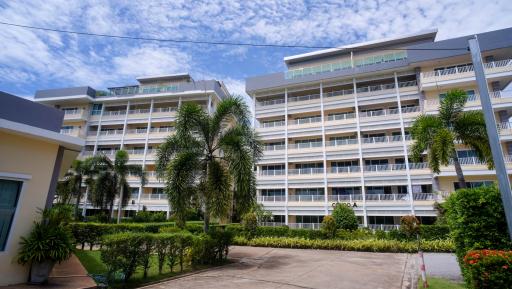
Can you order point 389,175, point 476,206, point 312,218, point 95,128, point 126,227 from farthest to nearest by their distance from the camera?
1. point 95,128
2. point 312,218
3. point 389,175
4. point 126,227
5. point 476,206

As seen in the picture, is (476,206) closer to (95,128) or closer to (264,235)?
(264,235)

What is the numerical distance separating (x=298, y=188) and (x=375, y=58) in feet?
53.2

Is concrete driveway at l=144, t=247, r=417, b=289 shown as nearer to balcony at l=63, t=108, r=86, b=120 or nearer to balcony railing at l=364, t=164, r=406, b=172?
balcony railing at l=364, t=164, r=406, b=172

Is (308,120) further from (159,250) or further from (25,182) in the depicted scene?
(25,182)

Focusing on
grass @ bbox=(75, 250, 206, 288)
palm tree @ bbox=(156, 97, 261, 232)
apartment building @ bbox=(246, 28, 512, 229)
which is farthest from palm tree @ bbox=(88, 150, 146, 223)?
palm tree @ bbox=(156, 97, 261, 232)

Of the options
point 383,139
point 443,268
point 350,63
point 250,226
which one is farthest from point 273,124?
point 443,268

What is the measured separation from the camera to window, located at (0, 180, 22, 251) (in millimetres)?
7293

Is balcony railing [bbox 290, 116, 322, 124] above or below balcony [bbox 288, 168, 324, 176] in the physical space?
above

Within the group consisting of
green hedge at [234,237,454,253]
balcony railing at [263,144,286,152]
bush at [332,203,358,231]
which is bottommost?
green hedge at [234,237,454,253]

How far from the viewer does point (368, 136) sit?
30.1 m

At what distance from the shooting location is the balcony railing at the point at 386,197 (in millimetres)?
25812

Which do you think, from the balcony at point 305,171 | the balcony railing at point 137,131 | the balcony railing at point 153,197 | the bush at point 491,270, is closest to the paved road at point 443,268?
the bush at point 491,270

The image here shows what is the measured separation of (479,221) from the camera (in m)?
7.30

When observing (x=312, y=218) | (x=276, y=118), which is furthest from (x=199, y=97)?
(x=312, y=218)
